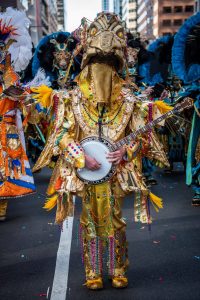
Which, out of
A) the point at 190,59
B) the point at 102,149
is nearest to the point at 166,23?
the point at 190,59

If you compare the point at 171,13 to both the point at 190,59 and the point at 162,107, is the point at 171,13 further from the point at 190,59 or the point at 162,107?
the point at 162,107

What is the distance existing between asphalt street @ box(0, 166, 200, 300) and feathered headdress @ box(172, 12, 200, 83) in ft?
6.62

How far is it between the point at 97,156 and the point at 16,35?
3590mm

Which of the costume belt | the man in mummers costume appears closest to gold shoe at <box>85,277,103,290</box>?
the man in mummers costume

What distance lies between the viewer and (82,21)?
4070 millimetres

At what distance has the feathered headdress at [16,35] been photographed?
6.71 metres

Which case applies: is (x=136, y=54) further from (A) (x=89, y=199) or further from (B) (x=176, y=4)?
(B) (x=176, y=4)

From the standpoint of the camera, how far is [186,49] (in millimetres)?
6699

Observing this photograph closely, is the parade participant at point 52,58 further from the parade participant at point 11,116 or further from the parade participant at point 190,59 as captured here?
the parade participant at point 190,59

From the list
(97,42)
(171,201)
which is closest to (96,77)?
(97,42)

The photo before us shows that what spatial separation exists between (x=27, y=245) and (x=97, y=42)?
106 inches

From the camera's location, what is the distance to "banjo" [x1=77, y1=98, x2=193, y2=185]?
12.7 ft

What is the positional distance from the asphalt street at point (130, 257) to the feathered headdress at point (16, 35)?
223 centimetres

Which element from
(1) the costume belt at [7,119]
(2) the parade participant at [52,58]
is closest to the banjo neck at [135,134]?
(1) the costume belt at [7,119]
